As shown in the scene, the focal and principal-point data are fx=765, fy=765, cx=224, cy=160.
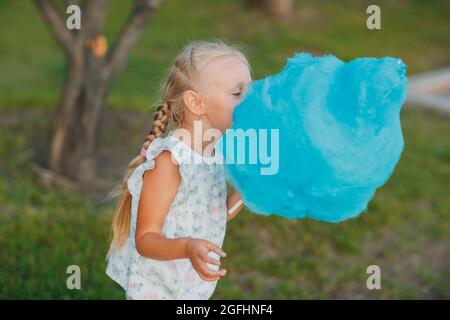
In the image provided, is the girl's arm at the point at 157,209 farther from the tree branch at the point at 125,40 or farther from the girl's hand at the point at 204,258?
the tree branch at the point at 125,40

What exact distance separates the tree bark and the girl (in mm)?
2640

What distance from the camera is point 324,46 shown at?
1005 centimetres

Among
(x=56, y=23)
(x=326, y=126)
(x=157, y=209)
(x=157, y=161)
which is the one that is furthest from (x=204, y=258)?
(x=56, y=23)

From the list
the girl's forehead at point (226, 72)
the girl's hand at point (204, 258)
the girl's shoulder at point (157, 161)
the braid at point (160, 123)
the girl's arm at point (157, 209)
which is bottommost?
the girl's hand at point (204, 258)

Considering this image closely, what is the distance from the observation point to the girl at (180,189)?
2436mm

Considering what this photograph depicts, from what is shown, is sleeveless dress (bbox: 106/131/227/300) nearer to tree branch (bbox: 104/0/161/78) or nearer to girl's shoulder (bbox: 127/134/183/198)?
girl's shoulder (bbox: 127/134/183/198)

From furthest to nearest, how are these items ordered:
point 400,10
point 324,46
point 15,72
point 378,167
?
1. point 400,10
2. point 324,46
3. point 15,72
4. point 378,167

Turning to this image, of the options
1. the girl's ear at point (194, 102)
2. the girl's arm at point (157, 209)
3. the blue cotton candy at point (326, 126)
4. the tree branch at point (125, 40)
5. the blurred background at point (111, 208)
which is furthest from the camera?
the tree branch at point (125, 40)

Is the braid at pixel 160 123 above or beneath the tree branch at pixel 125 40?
beneath

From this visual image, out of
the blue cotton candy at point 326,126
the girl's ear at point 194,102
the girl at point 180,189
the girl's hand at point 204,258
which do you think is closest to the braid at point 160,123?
the girl at point 180,189

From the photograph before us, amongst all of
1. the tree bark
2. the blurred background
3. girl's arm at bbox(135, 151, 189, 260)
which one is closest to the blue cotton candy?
girl's arm at bbox(135, 151, 189, 260)
